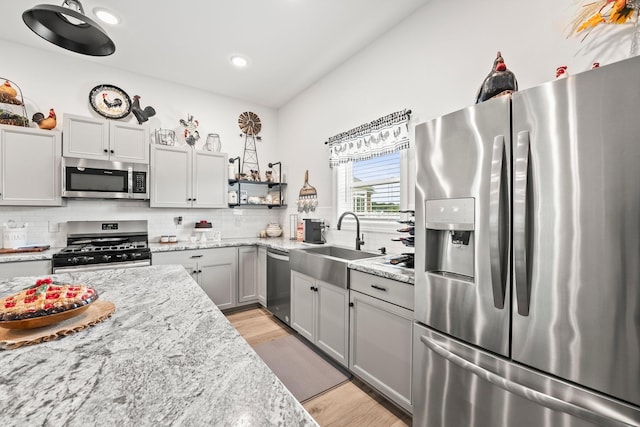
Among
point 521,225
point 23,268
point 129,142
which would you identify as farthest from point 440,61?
point 23,268

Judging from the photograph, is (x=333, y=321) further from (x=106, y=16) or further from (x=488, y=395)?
(x=106, y=16)

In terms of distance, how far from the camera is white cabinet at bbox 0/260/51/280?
2.40 m

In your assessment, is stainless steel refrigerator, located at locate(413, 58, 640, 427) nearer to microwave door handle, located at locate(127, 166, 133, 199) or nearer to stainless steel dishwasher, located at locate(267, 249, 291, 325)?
stainless steel dishwasher, located at locate(267, 249, 291, 325)

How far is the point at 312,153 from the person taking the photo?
3.71 meters

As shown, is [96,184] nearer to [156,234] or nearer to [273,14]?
[156,234]

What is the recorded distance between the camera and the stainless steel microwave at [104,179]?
2.88 meters

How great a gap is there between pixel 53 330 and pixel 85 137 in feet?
Result: 9.21

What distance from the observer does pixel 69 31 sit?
1464mm

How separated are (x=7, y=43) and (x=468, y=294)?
4.67 m

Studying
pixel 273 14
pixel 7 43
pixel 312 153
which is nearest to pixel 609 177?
pixel 273 14

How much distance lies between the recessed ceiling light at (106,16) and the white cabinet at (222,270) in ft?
7.20

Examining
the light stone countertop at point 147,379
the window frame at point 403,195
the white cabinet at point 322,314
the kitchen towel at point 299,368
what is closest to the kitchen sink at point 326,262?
the white cabinet at point 322,314

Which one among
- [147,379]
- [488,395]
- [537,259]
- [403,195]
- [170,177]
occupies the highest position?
[170,177]

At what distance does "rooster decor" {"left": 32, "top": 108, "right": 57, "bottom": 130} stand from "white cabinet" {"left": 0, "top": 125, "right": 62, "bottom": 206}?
11 cm
